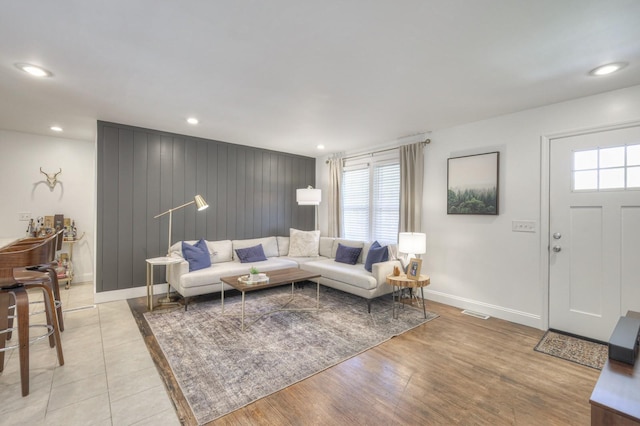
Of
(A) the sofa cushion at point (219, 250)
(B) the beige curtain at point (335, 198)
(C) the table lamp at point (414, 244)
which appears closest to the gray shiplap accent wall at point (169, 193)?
(A) the sofa cushion at point (219, 250)

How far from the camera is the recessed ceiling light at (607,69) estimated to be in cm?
227

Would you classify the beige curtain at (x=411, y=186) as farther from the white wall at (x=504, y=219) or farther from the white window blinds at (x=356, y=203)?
the white window blinds at (x=356, y=203)

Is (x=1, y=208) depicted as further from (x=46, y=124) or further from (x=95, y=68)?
(x=95, y=68)

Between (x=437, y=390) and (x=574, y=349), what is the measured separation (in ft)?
5.64

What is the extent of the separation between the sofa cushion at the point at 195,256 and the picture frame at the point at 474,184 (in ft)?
11.7

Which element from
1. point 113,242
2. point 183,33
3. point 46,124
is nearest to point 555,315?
point 183,33

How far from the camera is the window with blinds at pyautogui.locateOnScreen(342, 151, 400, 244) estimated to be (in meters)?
4.79

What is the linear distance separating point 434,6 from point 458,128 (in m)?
2.57

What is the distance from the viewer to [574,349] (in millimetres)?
2713

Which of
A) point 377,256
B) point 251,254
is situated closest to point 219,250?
point 251,254

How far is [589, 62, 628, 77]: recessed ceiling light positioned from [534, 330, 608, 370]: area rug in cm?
250

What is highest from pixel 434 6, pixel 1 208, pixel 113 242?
pixel 434 6

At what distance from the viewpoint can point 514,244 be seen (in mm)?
3395

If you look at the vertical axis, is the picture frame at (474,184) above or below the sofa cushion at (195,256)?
above
